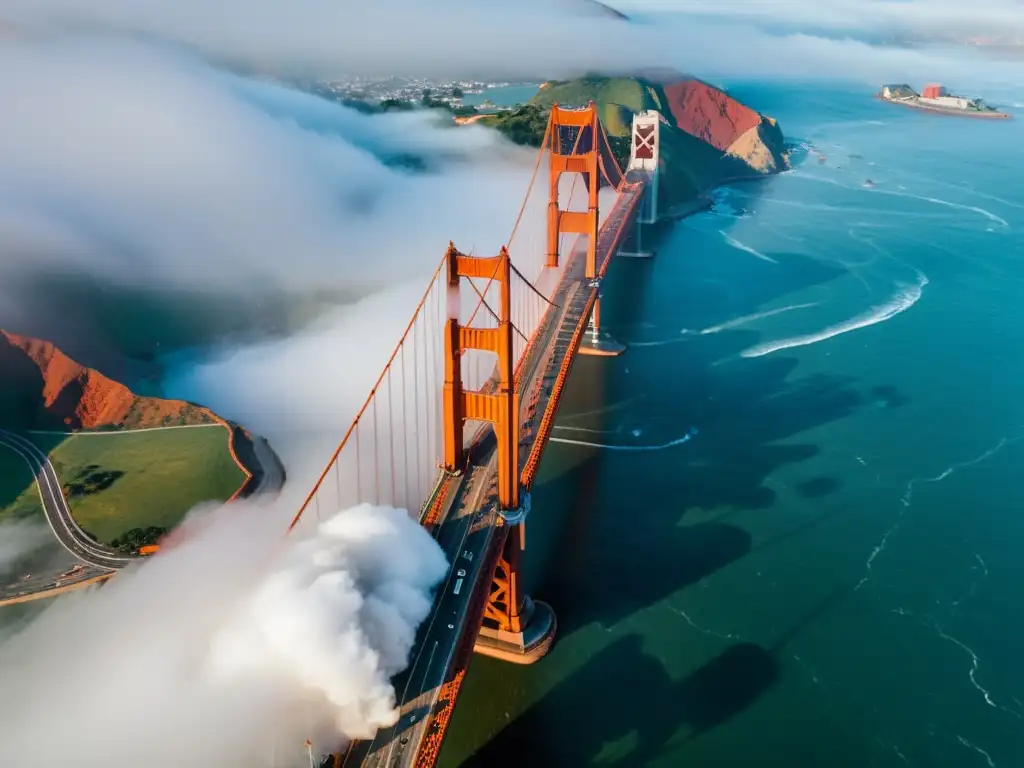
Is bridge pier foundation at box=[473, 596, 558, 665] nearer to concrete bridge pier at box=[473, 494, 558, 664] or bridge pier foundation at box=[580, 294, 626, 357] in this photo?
concrete bridge pier at box=[473, 494, 558, 664]

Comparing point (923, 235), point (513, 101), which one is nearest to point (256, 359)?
point (923, 235)

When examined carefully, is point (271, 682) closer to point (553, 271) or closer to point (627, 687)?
point (627, 687)

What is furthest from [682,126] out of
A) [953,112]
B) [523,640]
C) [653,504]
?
[523,640]

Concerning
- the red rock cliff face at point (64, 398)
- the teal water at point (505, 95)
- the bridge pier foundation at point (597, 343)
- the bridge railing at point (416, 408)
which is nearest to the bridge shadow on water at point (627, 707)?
the bridge railing at point (416, 408)

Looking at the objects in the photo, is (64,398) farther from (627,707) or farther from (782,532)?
(782,532)

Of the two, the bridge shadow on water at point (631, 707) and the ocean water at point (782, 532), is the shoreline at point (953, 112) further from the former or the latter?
the bridge shadow on water at point (631, 707)
